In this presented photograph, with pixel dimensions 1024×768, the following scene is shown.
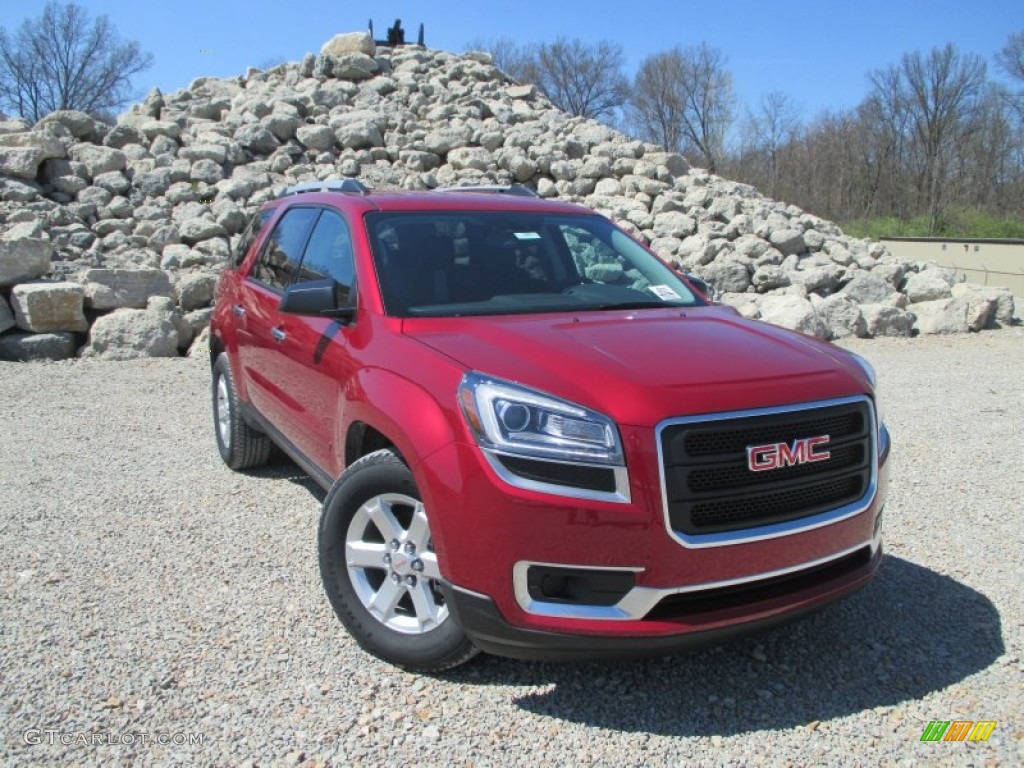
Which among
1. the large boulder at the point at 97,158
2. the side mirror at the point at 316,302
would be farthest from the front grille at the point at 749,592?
the large boulder at the point at 97,158

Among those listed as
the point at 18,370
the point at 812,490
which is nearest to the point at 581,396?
the point at 812,490

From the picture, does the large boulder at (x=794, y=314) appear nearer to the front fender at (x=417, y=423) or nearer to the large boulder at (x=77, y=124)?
the front fender at (x=417, y=423)

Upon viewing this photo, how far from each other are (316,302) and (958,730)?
2894 millimetres

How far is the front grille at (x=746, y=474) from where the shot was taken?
8.93ft

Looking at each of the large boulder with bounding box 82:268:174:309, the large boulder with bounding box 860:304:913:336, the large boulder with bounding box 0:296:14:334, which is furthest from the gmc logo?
the large boulder with bounding box 860:304:913:336

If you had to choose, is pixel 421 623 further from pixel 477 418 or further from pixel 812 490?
pixel 812 490

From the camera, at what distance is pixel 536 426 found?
2.77 m

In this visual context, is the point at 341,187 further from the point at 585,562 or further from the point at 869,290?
the point at 869,290

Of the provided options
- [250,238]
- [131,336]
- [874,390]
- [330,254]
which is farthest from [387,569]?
[131,336]

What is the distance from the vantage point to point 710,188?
1756 centimetres

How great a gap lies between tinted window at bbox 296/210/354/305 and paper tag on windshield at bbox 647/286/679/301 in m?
1.47

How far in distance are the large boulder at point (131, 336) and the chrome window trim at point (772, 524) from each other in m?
9.16

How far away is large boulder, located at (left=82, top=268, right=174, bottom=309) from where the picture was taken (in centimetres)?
1074

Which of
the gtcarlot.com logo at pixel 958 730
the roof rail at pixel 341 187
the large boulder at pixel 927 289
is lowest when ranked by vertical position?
the large boulder at pixel 927 289
